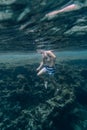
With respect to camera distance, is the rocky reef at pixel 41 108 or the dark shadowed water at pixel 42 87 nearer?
the dark shadowed water at pixel 42 87

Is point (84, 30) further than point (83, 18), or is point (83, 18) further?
point (84, 30)

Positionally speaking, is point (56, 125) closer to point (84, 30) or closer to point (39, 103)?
point (39, 103)

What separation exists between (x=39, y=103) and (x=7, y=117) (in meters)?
2.71

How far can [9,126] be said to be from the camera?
13.3 meters

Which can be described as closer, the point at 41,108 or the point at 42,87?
the point at 41,108

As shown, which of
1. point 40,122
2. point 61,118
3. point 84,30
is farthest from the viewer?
point 84,30

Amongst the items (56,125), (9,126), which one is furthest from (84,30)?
(9,126)

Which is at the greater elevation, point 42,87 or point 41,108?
point 41,108

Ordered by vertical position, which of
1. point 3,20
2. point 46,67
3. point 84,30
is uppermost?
point 3,20

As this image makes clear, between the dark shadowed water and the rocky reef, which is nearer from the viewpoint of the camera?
the dark shadowed water

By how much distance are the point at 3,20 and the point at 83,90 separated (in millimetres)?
10016

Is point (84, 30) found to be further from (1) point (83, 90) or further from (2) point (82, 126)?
(2) point (82, 126)

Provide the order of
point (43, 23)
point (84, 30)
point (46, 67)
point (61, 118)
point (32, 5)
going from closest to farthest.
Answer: point (32, 5), point (61, 118), point (43, 23), point (46, 67), point (84, 30)

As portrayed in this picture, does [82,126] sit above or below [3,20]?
below
